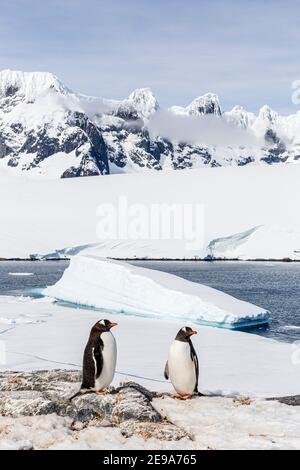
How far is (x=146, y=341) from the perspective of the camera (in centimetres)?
1606

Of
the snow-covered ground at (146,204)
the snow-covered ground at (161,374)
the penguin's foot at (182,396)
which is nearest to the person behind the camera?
the snow-covered ground at (161,374)

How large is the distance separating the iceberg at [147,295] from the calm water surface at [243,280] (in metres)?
1.08

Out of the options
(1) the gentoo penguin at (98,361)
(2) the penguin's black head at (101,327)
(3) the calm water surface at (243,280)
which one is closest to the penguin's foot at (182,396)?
(1) the gentoo penguin at (98,361)

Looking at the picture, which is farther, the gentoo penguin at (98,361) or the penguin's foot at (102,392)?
the gentoo penguin at (98,361)

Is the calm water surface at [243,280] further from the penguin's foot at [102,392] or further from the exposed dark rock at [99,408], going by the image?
the exposed dark rock at [99,408]

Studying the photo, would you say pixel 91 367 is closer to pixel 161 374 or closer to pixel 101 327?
pixel 101 327

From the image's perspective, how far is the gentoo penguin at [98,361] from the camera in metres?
7.48

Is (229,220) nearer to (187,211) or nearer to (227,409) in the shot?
(187,211)

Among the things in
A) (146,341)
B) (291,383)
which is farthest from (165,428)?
(146,341)

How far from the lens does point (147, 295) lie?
23312mm

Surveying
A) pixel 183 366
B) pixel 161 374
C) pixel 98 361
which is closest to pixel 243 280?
pixel 161 374

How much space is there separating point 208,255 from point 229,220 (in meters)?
3.40

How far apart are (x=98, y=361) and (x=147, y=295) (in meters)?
15.8

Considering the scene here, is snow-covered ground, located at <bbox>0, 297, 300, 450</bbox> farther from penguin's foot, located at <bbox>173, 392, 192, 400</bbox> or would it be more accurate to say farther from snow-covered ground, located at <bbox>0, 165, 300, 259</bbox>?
snow-covered ground, located at <bbox>0, 165, 300, 259</bbox>
